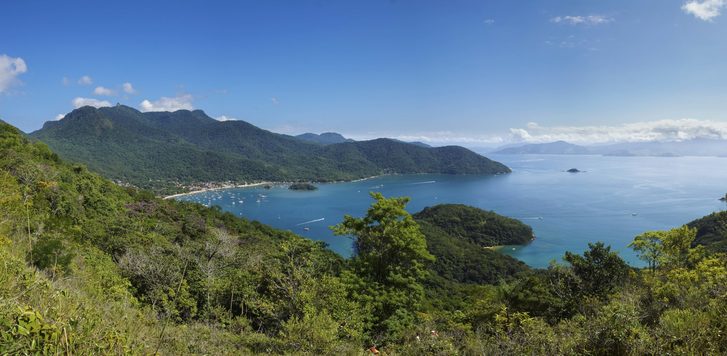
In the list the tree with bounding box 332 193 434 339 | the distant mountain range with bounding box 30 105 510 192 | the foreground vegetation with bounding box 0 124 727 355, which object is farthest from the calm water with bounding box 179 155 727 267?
the tree with bounding box 332 193 434 339

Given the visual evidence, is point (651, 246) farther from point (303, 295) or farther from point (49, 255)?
point (49, 255)

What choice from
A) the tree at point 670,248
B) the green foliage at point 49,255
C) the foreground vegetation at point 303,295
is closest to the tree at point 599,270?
the foreground vegetation at point 303,295

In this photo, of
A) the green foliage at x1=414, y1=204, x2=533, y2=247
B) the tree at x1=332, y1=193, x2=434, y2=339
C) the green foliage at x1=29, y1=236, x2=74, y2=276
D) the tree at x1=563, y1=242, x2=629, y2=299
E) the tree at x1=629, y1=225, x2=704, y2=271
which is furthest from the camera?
the green foliage at x1=414, y1=204, x2=533, y2=247

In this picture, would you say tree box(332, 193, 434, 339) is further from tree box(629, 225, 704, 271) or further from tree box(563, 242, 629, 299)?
tree box(629, 225, 704, 271)

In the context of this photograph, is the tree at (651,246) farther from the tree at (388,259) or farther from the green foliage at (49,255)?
the green foliage at (49,255)

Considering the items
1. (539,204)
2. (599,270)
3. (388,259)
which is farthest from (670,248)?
(539,204)

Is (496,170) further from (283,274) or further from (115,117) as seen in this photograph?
(115,117)

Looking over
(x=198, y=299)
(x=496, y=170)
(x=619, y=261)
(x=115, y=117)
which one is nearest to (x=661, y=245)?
(x=619, y=261)
